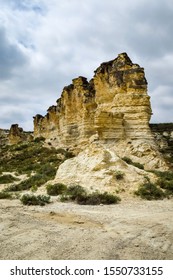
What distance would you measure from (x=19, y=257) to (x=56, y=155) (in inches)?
1101

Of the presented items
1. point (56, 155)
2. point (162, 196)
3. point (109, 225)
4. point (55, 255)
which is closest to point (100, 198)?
point (162, 196)

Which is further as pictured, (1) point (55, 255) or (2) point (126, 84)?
(2) point (126, 84)

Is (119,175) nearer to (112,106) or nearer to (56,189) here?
(56,189)

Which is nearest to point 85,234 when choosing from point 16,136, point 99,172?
point 99,172

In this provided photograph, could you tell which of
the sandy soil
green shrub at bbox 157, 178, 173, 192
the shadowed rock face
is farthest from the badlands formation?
the sandy soil

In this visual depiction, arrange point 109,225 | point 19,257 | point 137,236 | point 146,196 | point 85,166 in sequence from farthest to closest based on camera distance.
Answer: point 85,166 < point 146,196 < point 109,225 < point 137,236 < point 19,257

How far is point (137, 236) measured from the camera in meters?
6.14

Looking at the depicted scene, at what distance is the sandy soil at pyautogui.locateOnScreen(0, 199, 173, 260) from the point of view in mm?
5309

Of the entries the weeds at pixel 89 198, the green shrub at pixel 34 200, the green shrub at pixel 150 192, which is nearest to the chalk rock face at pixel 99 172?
the green shrub at pixel 150 192

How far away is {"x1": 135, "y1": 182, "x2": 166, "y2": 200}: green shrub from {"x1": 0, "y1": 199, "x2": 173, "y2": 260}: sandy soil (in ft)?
8.18

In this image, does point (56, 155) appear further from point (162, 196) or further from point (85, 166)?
point (162, 196)
